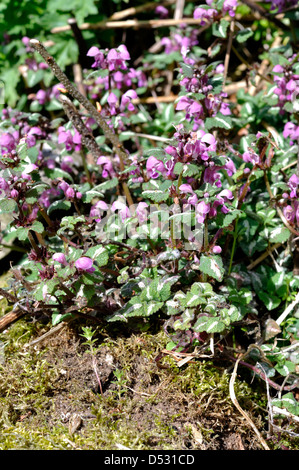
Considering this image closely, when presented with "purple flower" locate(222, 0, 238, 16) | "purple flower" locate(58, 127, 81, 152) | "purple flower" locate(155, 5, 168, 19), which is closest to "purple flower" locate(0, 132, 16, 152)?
"purple flower" locate(58, 127, 81, 152)

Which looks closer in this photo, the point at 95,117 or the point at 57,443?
the point at 57,443

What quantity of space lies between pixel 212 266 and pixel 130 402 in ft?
Answer: 2.45

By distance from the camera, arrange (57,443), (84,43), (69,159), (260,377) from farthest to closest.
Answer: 1. (84,43)
2. (69,159)
3. (260,377)
4. (57,443)

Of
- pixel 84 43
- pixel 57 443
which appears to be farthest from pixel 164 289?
pixel 84 43

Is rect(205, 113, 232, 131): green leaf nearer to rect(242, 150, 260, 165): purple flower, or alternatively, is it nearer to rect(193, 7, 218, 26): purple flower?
rect(242, 150, 260, 165): purple flower

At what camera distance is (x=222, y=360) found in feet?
8.21

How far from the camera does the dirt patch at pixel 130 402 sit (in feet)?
7.01

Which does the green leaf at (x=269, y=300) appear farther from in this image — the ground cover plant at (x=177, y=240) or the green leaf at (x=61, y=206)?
the green leaf at (x=61, y=206)

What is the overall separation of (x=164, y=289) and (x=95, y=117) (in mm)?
1156

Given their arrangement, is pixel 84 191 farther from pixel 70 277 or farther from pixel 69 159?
pixel 70 277

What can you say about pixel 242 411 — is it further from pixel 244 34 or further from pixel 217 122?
pixel 244 34

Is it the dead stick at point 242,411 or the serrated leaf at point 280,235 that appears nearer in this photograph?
the dead stick at point 242,411

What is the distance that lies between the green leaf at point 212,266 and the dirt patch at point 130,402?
52 cm

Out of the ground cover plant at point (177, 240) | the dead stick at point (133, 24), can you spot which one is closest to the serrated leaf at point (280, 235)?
the ground cover plant at point (177, 240)
